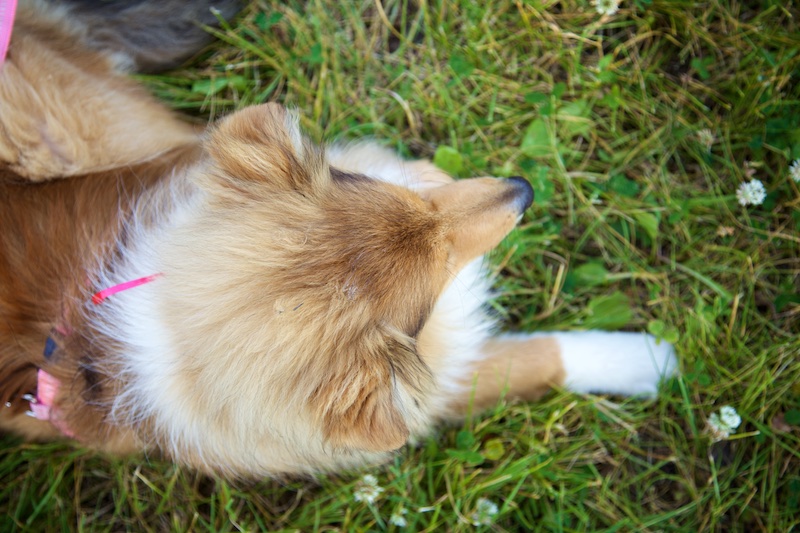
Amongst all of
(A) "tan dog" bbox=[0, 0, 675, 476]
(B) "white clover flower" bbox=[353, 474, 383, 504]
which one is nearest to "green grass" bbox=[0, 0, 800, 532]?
(B) "white clover flower" bbox=[353, 474, 383, 504]

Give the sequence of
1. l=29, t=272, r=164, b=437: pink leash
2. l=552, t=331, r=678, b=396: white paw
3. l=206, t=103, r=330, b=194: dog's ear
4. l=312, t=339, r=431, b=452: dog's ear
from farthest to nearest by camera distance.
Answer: l=552, t=331, r=678, b=396: white paw
l=29, t=272, r=164, b=437: pink leash
l=206, t=103, r=330, b=194: dog's ear
l=312, t=339, r=431, b=452: dog's ear

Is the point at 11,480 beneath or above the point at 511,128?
beneath

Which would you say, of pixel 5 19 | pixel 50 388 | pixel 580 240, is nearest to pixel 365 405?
pixel 50 388

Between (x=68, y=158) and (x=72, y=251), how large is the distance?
16.5 inches

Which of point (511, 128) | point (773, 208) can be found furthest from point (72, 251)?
point (773, 208)

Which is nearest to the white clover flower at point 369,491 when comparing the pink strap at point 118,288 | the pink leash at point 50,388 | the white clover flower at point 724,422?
the pink leash at point 50,388

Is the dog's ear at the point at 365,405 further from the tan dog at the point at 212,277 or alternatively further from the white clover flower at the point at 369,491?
the white clover flower at the point at 369,491

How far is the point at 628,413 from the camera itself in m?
2.92

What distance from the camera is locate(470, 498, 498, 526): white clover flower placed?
274 centimetres

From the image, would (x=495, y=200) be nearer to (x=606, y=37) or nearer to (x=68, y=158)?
(x=606, y=37)

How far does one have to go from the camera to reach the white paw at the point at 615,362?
2824 millimetres

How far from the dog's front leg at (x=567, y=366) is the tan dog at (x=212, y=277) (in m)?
0.13

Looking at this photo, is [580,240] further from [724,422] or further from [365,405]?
[365,405]

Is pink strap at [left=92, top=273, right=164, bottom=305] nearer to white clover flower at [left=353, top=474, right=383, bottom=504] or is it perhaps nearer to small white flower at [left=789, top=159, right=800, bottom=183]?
white clover flower at [left=353, top=474, right=383, bottom=504]
